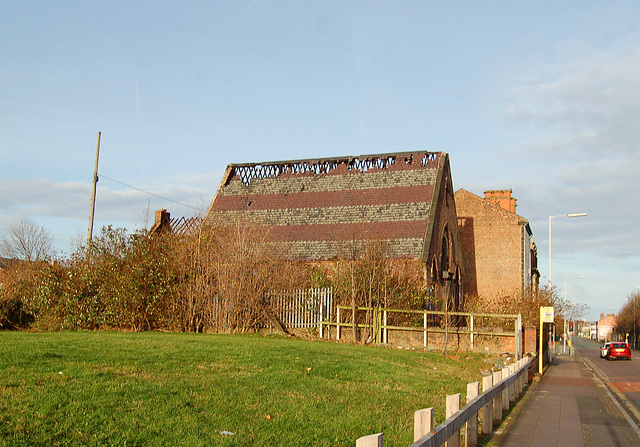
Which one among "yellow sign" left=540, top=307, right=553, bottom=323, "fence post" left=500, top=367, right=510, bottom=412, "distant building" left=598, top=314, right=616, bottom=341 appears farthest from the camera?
"distant building" left=598, top=314, right=616, bottom=341

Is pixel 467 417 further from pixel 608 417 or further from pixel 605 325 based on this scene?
pixel 605 325

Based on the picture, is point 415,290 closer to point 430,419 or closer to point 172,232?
point 172,232

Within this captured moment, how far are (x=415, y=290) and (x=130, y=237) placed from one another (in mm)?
11155

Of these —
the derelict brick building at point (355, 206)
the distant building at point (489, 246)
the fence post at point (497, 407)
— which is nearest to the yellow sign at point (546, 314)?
the derelict brick building at point (355, 206)

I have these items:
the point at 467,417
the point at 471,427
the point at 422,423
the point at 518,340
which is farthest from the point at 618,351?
the point at 422,423

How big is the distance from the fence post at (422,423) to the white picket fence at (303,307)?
57.2 feet

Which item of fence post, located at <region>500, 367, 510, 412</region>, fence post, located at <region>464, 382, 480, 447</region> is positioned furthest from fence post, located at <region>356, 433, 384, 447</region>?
fence post, located at <region>500, 367, 510, 412</region>

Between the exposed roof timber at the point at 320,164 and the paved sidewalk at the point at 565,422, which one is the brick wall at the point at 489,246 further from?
the paved sidewalk at the point at 565,422

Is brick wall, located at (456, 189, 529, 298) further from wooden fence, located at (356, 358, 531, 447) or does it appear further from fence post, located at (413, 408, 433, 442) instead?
fence post, located at (413, 408, 433, 442)

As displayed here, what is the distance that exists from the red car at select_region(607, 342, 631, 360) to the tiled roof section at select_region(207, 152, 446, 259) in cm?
2271

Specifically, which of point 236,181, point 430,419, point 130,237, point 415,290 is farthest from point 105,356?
point 236,181

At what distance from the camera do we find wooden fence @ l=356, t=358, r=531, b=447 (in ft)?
18.5

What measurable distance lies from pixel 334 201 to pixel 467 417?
2858 cm

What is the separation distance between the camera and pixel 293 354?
47.2ft
